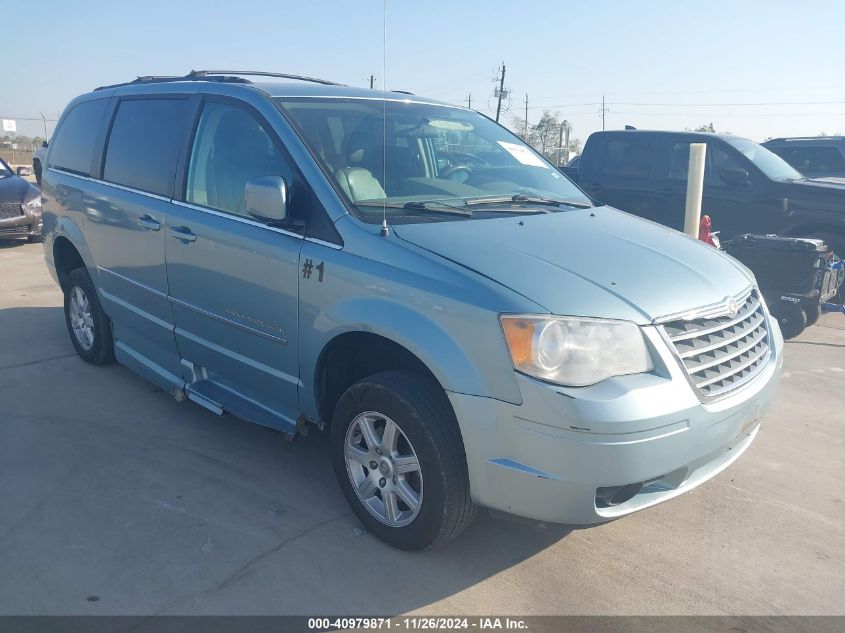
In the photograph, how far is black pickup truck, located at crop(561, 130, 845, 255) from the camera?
8117 mm

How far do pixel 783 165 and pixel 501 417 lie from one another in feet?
25.7

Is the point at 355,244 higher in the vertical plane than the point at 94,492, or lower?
higher

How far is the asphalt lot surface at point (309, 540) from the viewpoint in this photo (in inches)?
115

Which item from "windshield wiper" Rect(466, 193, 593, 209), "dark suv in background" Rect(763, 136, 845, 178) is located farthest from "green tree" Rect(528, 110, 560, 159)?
"windshield wiper" Rect(466, 193, 593, 209)

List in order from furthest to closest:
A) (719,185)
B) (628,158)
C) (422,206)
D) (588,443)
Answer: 1. (628,158)
2. (719,185)
3. (422,206)
4. (588,443)

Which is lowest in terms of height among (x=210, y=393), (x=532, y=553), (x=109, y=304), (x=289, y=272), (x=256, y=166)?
(x=532, y=553)

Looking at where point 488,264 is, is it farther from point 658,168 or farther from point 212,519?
point 658,168

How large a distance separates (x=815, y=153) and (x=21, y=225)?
12.1m

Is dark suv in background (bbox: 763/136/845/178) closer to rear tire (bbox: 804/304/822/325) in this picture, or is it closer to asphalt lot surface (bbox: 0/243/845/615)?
rear tire (bbox: 804/304/822/325)

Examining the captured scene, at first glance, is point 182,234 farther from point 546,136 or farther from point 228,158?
point 546,136

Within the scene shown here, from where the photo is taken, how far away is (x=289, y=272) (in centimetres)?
344

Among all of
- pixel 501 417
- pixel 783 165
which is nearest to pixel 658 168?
pixel 783 165

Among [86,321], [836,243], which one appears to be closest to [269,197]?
[86,321]

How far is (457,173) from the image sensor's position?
407cm
